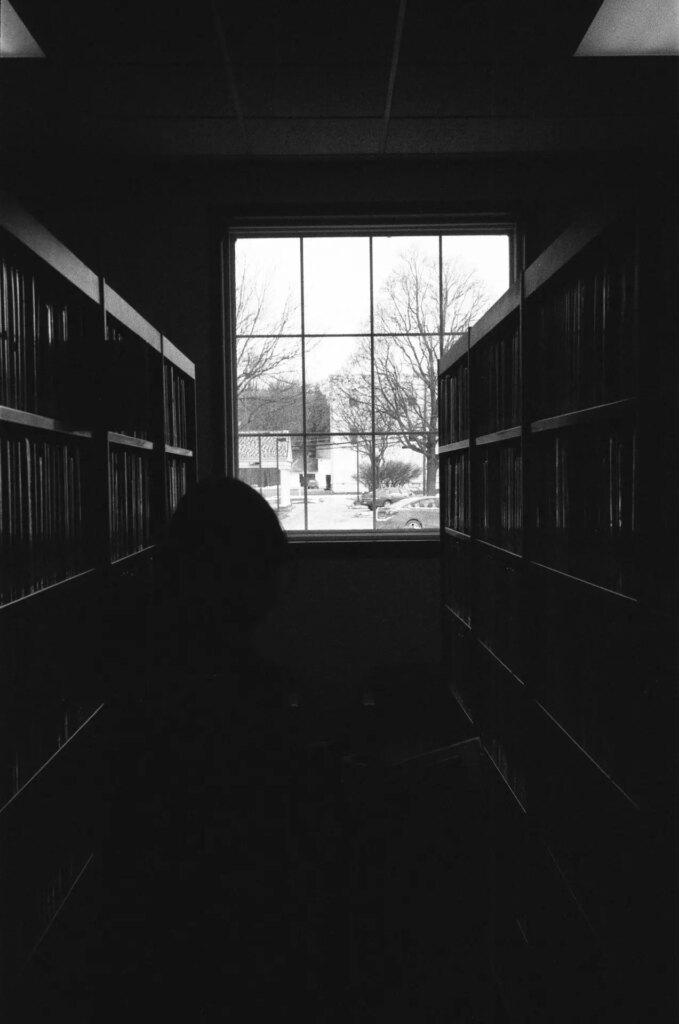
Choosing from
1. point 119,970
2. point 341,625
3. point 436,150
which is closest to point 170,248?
point 436,150

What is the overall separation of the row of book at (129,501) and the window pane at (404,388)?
5.23ft

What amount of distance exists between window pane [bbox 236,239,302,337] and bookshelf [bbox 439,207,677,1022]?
1.65m

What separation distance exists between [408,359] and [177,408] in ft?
4.41

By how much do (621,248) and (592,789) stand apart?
3.57 feet

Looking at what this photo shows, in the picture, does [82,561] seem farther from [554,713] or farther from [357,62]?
[357,62]

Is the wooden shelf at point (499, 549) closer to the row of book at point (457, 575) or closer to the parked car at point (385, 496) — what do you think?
the row of book at point (457, 575)

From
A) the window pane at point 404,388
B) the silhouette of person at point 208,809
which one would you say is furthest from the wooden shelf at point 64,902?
the window pane at point 404,388

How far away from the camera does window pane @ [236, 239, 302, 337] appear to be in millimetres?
3727

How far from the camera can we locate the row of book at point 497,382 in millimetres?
2078

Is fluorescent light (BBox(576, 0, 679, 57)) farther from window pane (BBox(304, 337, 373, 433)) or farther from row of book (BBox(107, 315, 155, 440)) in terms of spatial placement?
row of book (BBox(107, 315, 155, 440))

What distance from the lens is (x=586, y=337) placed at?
151 centimetres

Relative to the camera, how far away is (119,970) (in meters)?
1.05

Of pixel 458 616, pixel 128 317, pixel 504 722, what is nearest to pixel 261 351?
pixel 128 317

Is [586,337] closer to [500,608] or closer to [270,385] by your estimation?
[500,608]
